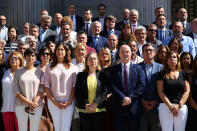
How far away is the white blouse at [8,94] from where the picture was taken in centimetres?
783

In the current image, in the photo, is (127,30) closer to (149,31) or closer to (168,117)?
(149,31)

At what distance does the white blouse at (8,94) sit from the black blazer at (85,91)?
1.27 m

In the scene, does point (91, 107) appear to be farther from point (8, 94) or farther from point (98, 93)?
point (8, 94)

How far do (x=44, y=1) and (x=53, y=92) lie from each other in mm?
6402

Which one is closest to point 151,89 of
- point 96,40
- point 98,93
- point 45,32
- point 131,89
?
point 131,89

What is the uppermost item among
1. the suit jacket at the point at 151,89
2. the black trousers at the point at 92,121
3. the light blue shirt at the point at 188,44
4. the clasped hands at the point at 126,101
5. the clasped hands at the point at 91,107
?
the light blue shirt at the point at 188,44

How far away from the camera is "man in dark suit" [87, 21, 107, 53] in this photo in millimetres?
9719

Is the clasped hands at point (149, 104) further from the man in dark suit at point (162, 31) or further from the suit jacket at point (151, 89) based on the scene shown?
the man in dark suit at point (162, 31)

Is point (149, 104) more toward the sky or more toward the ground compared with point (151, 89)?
more toward the ground

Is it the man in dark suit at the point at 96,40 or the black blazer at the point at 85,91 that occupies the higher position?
the man in dark suit at the point at 96,40

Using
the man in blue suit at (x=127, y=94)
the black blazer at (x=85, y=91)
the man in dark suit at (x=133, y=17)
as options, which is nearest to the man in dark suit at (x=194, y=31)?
the man in dark suit at (x=133, y=17)

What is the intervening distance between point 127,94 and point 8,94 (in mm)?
2257

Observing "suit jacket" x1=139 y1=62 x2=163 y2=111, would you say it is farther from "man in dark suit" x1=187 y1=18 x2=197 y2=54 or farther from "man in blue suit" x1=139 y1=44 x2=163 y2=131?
"man in dark suit" x1=187 y1=18 x2=197 y2=54

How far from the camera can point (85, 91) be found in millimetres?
7453
